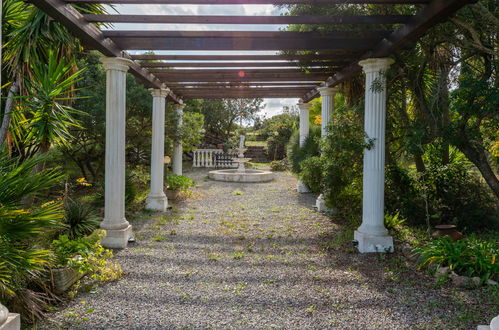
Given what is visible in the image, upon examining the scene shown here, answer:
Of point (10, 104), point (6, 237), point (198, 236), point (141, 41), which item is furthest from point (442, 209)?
point (10, 104)

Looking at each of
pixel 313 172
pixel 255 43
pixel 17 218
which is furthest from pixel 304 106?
pixel 17 218

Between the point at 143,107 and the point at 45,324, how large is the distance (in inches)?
312

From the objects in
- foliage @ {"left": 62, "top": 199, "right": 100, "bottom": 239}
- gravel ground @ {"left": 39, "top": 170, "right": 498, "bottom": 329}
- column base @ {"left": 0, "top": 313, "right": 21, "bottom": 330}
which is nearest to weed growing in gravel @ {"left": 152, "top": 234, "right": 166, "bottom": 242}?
gravel ground @ {"left": 39, "top": 170, "right": 498, "bottom": 329}

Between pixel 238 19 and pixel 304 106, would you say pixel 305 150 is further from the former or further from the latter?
pixel 238 19

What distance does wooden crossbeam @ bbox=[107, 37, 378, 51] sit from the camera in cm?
493

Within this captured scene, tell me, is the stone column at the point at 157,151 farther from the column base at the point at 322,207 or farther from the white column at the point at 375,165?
the white column at the point at 375,165

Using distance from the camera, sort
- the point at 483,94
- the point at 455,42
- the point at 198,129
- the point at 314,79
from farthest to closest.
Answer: the point at 198,129 → the point at 314,79 → the point at 455,42 → the point at 483,94

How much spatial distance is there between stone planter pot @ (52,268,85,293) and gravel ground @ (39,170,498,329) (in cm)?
19

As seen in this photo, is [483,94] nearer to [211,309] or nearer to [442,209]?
[442,209]

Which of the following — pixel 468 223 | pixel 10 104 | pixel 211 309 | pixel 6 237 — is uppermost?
pixel 10 104

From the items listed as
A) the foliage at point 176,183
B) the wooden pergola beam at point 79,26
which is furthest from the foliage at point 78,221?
the foliage at point 176,183

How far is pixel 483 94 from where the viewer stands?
406 cm

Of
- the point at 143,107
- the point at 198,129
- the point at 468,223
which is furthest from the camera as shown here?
the point at 198,129

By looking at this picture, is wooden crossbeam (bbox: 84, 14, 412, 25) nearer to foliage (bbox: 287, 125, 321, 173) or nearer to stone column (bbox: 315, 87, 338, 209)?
stone column (bbox: 315, 87, 338, 209)
